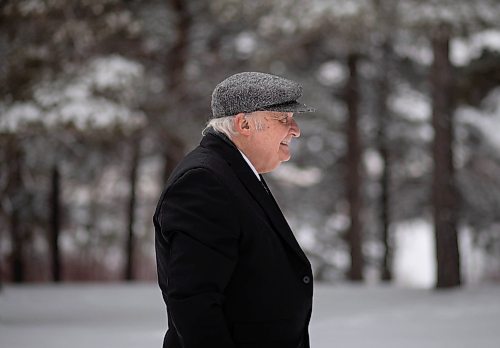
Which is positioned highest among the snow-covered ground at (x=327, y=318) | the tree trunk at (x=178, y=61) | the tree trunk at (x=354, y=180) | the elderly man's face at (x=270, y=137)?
the tree trunk at (x=178, y=61)

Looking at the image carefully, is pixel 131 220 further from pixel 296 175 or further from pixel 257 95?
pixel 257 95

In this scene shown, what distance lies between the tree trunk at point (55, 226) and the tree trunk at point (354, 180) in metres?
7.05

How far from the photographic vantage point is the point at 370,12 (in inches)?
428

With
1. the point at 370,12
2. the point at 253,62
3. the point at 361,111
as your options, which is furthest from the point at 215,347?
the point at 361,111

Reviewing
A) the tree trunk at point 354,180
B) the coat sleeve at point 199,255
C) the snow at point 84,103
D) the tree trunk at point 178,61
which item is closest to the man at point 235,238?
the coat sleeve at point 199,255

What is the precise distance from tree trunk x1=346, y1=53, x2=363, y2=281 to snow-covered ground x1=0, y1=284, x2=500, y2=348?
3.25 m

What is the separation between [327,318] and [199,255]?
8.50 meters

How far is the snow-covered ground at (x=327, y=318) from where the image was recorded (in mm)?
8312

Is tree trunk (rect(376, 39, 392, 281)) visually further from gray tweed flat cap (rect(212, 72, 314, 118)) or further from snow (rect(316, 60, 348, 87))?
gray tweed flat cap (rect(212, 72, 314, 118))

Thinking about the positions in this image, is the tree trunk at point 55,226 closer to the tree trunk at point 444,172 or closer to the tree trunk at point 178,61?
the tree trunk at point 178,61

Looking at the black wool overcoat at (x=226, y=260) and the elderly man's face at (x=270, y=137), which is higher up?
the elderly man's face at (x=270, y=137)

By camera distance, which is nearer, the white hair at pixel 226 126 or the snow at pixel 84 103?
the white hair at pixel 226 126

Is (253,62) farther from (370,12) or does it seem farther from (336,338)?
(336,338)

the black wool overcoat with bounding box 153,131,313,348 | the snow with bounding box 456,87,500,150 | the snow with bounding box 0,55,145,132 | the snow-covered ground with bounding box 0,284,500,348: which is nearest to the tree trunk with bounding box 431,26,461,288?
the snow-covered ground with bounding box 0,284,500,348
